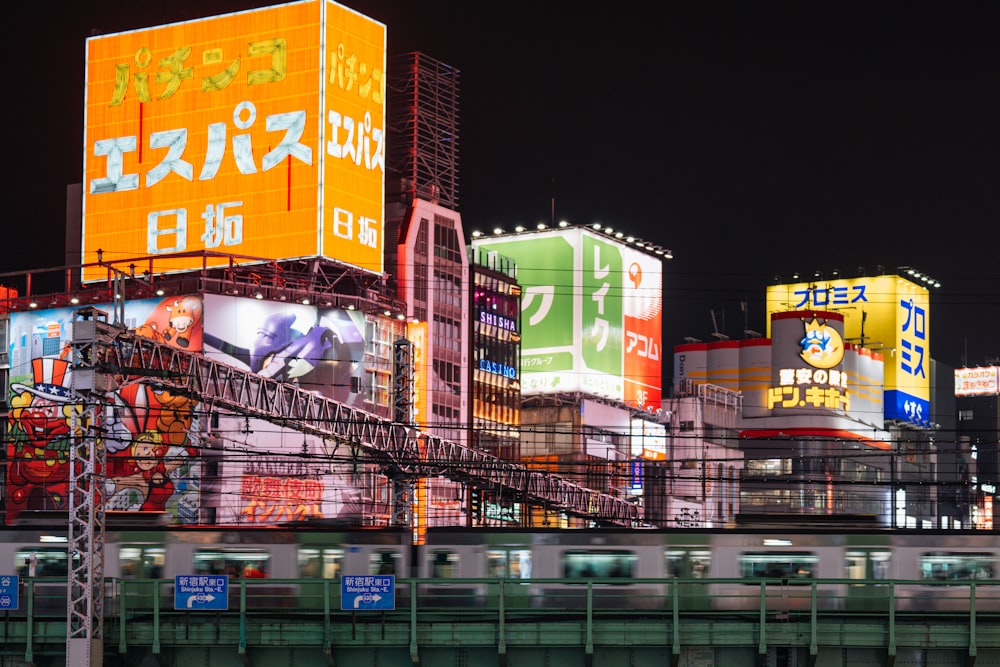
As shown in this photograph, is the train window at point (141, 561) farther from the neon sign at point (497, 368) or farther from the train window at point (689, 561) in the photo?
the neon sign at point (497, 368)

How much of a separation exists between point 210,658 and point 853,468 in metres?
148

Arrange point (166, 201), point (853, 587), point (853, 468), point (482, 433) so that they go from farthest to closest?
point (853, 468)
point (482, 433)
point (166, 201)
point (853, 587)

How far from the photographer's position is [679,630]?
40.9 meters

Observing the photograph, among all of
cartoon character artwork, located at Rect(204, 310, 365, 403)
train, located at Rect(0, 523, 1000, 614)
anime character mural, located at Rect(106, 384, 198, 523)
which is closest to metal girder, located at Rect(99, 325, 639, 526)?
train, located at Rect(0, 523, 1000, 614)

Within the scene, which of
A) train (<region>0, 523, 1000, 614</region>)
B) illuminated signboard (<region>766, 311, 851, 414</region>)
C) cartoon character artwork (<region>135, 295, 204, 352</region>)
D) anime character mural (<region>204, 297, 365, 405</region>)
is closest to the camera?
train (<region>0, 523, 1000, 614</region>)

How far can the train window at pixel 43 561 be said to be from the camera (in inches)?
2119

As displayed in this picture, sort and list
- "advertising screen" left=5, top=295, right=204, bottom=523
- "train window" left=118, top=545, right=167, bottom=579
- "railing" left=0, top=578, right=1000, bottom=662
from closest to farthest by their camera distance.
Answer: "railing" left=0, top=578, right=1000, bottom=662, "train window" left=118, top=545, right=167, bottom=579, "advertising screen" left=5, top=295, right=204, bottom=523

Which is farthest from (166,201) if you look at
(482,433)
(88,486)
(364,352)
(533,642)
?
(533,642)

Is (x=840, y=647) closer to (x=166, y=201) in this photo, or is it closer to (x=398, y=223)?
(x=166, y=201)

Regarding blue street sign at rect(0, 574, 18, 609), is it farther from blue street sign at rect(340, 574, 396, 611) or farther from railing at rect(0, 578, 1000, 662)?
blue street sign at rect(340, 574, 396, 611)

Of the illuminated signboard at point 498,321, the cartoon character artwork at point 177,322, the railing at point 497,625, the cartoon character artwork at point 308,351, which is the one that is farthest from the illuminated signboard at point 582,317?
the railing at point 497,625

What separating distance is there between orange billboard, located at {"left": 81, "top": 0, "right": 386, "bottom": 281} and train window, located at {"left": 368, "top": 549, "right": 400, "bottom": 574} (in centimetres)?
6148

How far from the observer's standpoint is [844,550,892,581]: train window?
5159 centimetres

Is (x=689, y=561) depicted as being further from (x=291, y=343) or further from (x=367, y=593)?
(x=291, y=343)
